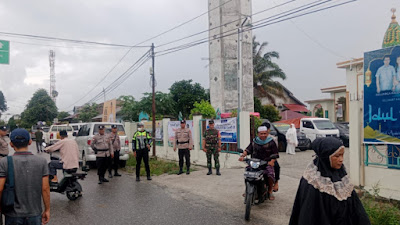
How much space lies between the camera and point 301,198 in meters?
3.00

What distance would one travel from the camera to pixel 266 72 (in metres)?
32.6

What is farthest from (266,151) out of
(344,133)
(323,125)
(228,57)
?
(228,57)

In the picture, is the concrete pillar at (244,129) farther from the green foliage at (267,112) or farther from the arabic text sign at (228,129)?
the green foliage at (267,112)

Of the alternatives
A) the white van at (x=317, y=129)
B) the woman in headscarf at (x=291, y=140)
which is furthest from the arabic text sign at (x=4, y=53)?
the white van at (x=317, y=129)

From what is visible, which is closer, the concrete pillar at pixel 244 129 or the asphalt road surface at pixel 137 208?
the asphalt road surface at pixel 137 208

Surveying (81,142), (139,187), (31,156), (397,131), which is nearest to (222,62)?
(81,142)

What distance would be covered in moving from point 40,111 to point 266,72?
3965 cm

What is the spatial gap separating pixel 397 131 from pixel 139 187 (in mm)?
6339

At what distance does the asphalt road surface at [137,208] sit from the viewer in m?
6.07

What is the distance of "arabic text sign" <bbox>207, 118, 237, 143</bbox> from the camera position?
38.5ft

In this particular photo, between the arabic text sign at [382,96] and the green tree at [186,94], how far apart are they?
24.3m

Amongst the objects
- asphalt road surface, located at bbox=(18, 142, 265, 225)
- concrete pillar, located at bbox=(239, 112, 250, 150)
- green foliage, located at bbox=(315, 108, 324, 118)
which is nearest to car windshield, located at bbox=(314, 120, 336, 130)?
concrete pillar, located at bbox=(239, 112, 250, 150)

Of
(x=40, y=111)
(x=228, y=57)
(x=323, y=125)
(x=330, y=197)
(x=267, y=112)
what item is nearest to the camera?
(x=330, y=197)

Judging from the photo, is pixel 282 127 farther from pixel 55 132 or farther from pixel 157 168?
pixel 55 132
